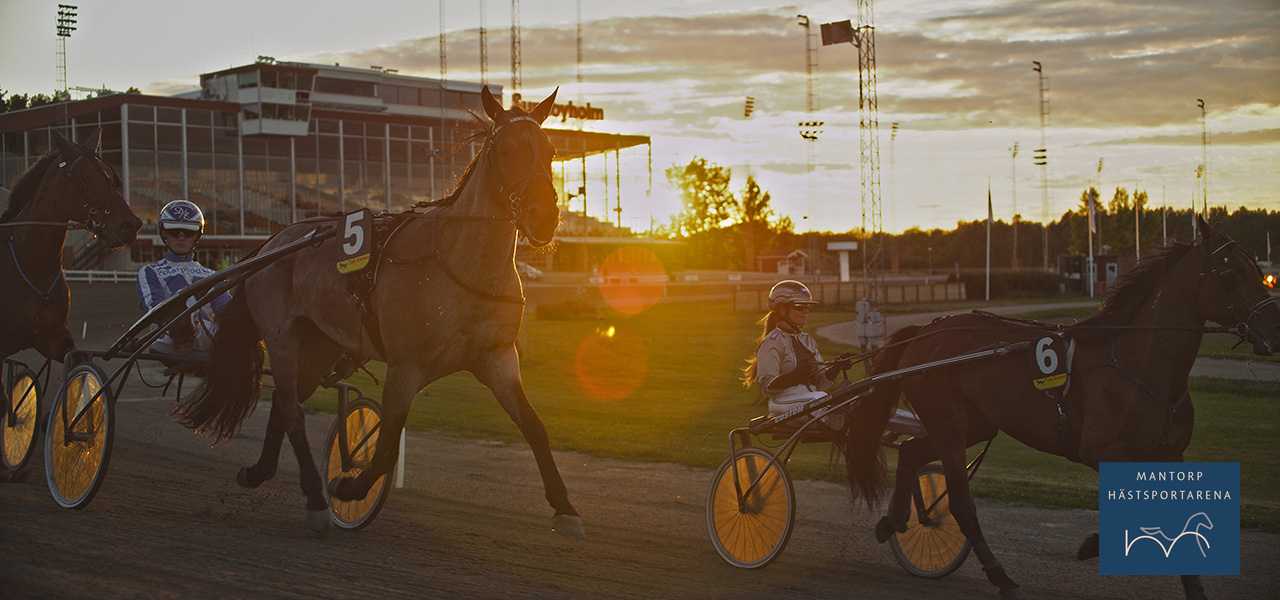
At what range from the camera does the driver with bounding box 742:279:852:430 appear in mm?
6188

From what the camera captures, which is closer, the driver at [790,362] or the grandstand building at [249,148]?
the driver at [790,362]

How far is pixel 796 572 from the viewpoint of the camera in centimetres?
577

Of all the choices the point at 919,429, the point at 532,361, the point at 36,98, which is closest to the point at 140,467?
the point at 919,429

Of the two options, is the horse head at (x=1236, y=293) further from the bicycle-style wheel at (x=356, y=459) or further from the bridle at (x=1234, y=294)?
the bicycle-style wheel at (x=356, y=459)

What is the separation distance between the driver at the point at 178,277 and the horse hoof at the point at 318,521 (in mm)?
2012

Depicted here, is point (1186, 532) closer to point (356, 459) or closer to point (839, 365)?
point (839, 365)

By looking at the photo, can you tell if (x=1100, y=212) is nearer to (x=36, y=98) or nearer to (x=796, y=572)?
(x=36, y=98)

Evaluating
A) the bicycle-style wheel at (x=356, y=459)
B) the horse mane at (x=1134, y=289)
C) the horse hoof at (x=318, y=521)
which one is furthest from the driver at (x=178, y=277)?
the horse mane at (x=1134, y=289)

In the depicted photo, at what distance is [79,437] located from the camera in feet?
21.2

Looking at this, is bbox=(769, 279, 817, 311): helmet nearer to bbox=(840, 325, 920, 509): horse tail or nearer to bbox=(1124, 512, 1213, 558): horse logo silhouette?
bbox=(840, 325, 920, 509): horse tail

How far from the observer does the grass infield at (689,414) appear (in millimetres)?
9555

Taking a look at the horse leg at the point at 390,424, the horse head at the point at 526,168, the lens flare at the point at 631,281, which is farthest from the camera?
the lens flare at the point at 631,281

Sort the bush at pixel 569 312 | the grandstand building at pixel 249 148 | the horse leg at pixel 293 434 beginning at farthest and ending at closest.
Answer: the grandstand building at pixel 249 148, the bush at pixel 569 312, the horse leg at pixel 293 434

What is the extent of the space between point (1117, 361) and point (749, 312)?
33.9 meters
